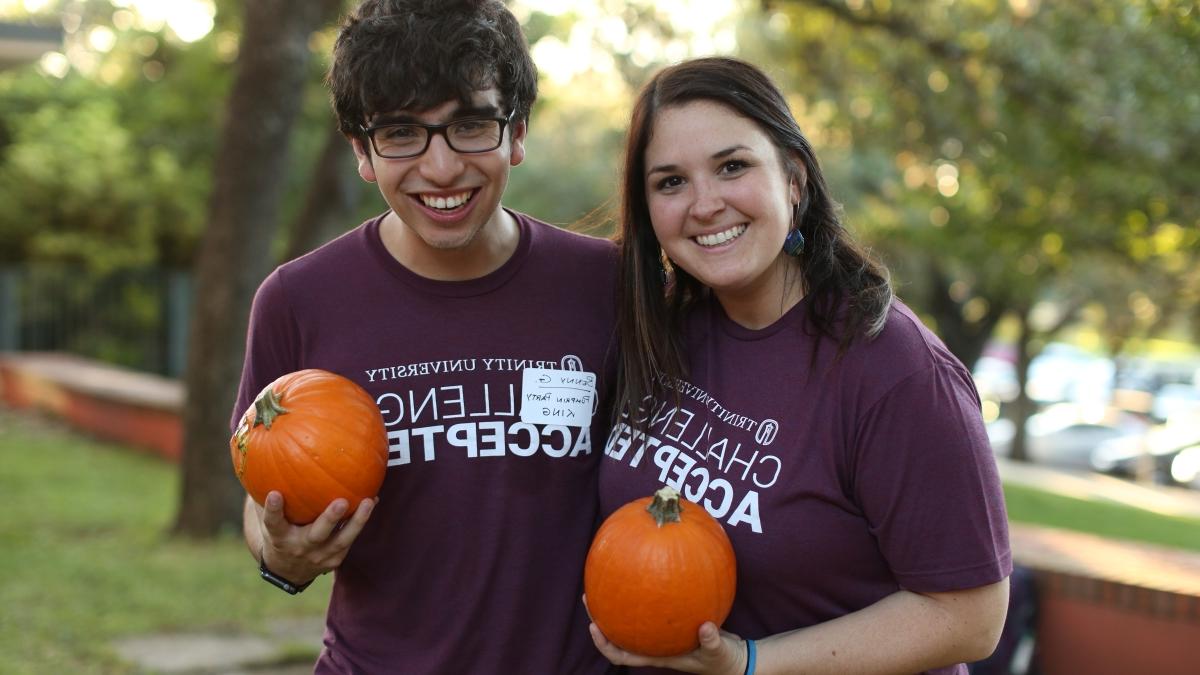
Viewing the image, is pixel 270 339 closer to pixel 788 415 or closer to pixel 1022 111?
pixel 788 415

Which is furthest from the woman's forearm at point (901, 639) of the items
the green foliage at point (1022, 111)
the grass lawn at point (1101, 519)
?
the grass lawn at point (1101, 519)

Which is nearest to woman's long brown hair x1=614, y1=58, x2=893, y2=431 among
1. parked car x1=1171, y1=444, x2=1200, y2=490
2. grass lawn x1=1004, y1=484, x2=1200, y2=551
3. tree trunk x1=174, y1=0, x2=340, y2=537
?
tree trunk x1=174, y1=0, x2=340, y2=537

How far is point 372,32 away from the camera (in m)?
2.35

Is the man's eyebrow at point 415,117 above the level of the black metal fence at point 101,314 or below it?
above

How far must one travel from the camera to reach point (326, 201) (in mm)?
8391

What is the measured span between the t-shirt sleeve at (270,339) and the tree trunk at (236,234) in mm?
5134

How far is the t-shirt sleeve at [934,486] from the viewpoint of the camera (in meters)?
2.04

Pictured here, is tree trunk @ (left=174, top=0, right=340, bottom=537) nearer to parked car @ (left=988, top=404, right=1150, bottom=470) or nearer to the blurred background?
the blurred background

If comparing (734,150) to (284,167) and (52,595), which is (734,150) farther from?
(284,167)

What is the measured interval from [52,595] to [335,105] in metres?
4.88

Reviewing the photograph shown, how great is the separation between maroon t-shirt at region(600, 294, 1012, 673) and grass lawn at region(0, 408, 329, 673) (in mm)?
3812

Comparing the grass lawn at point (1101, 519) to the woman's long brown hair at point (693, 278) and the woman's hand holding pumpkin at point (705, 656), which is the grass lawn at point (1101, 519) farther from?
the woman's hand holding pumpkin at point (705, 656)

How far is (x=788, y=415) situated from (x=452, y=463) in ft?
2.30

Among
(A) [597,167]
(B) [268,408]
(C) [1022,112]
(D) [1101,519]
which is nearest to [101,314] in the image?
(A) [597,167]
